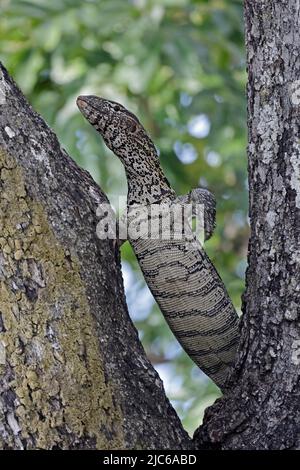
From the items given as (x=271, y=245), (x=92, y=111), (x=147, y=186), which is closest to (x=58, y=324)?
(x=271, y=245)

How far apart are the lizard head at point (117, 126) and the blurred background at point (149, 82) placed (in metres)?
1.54

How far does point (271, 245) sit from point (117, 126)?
4.68 ft

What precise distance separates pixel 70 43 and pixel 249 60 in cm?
339

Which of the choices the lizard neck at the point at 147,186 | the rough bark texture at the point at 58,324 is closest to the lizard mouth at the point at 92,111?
the lizard neck at the point at 147,186

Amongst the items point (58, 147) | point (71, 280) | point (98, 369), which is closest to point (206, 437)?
point (98, 369)

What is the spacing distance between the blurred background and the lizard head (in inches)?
60.7

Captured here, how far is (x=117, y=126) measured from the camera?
181 inches

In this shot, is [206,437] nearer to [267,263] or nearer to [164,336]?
[267,263]

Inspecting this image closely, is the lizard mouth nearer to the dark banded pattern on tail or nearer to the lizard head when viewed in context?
the lizard head

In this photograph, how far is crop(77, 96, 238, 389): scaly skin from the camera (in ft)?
13.9

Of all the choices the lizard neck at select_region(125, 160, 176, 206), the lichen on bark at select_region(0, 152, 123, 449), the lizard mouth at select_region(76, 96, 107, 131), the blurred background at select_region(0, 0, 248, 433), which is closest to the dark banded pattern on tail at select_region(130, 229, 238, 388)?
the lizard neck at select_region(125, 160, 176, 206)

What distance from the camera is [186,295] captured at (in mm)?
4230

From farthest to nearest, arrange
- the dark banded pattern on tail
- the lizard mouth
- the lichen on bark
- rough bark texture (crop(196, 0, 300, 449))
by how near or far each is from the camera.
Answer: the lizard mouth
the dark banded pattern on tail
rough bark texture (crop(196, 0, 300, 449))
the lichen on bark

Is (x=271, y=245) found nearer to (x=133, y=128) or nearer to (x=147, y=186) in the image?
(x=147, y=186)
